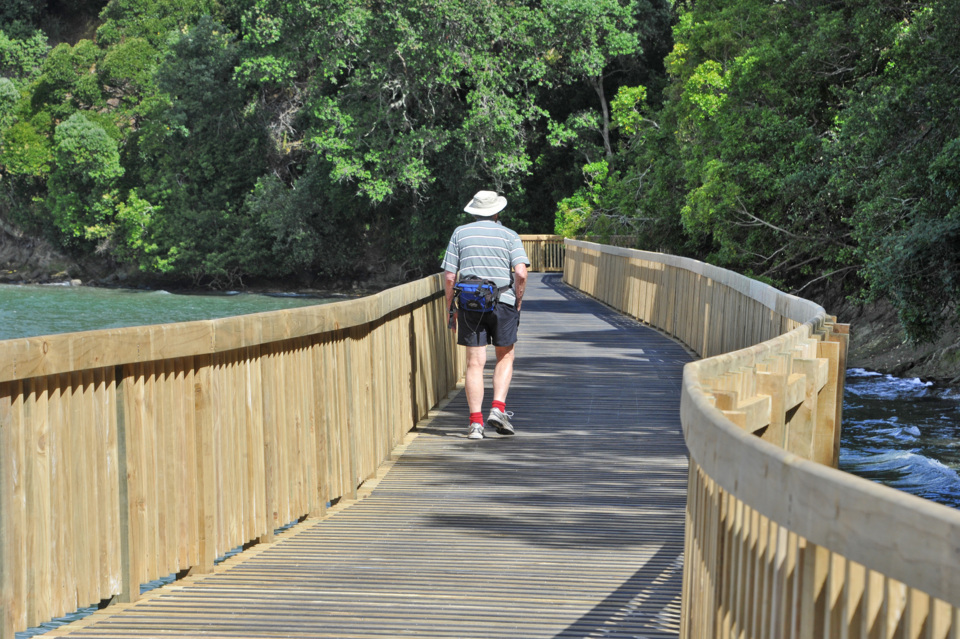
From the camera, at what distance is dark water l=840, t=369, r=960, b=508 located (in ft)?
44.0

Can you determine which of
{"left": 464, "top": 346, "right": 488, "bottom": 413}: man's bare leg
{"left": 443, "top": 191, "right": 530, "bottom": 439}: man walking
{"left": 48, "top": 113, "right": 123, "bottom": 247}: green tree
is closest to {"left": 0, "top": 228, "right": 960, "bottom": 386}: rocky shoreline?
{"left": 443, "top": 191, "right": 530, "bottom": 439}: man walking

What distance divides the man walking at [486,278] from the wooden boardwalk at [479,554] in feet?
1.00

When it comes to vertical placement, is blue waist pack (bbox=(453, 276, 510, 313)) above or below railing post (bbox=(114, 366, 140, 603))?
above

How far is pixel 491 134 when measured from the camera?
3684 centimetres

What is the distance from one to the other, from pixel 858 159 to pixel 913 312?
3.52m

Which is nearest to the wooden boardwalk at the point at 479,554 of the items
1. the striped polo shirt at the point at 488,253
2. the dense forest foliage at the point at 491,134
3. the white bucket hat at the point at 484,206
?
the striped polo shirt at the point at 488,253

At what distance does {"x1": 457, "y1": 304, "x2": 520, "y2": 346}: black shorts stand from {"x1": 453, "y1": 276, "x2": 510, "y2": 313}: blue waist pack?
8cm

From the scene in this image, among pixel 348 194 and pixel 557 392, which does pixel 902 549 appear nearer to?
pixel 557 392

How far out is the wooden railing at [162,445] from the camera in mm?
3408

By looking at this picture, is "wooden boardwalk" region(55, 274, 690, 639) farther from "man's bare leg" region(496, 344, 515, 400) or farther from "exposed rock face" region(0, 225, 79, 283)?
"exposed rock face" region(0, 225, 79, 283)

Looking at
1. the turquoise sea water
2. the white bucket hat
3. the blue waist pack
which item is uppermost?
the white bucket hat

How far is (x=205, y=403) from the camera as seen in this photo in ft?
14.0

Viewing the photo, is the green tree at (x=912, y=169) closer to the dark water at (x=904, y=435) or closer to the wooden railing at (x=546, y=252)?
the dark water at (x=904, y=435)

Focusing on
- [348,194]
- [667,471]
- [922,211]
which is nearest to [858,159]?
[922,211]
